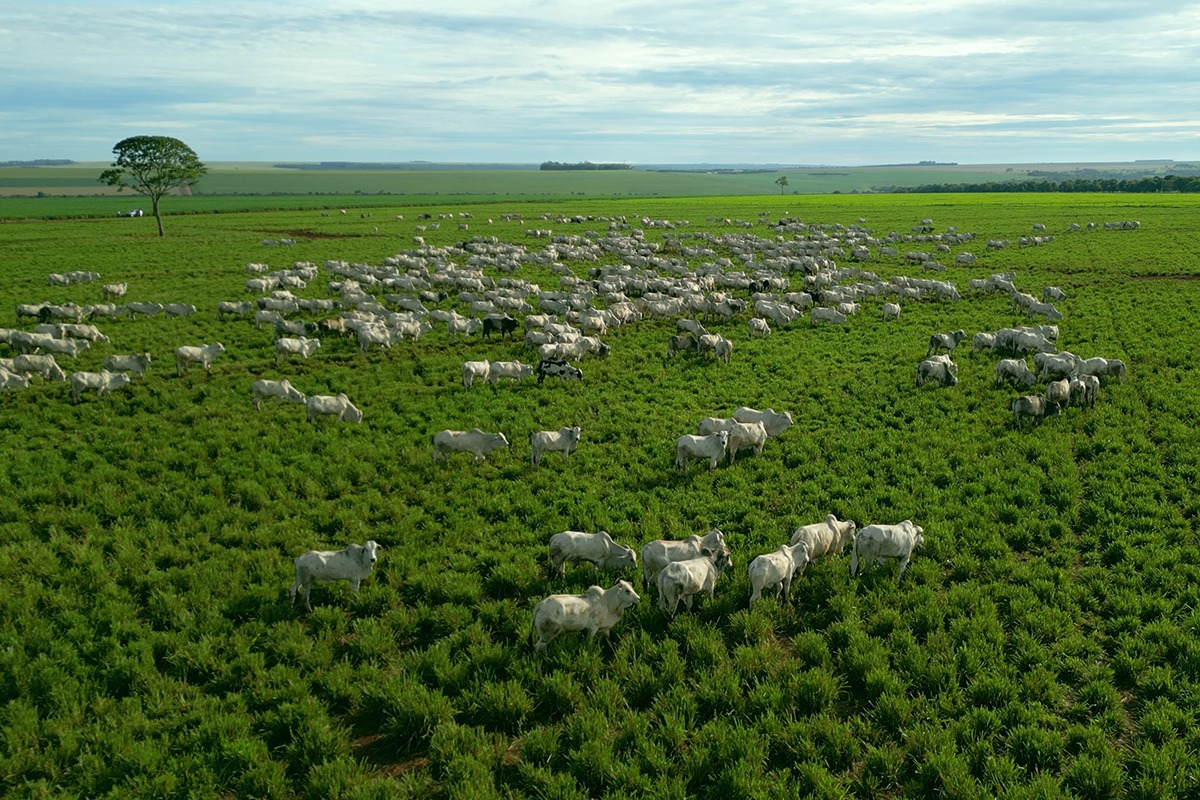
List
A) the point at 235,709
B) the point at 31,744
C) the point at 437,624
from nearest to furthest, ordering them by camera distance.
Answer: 1. the point at 31,744
2. the point at 235,709
3. the point at 437,624

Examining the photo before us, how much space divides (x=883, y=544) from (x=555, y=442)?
7.02 meters

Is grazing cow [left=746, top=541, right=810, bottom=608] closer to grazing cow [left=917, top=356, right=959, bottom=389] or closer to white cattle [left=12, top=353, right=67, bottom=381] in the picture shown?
grazing cow [left=917, top=356, right=959, bottom=389]

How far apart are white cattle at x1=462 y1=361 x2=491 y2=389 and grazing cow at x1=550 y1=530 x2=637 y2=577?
10.2m

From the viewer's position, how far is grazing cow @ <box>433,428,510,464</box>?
14211mm

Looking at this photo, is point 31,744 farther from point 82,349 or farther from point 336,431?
point 82,349

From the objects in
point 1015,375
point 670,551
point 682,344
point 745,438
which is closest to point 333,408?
point 745,438

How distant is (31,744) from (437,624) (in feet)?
14.0

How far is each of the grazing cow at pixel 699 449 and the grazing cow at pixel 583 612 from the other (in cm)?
519

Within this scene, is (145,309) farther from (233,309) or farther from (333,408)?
(333,408)

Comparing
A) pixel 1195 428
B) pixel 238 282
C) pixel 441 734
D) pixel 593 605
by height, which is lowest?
pixel 441 734

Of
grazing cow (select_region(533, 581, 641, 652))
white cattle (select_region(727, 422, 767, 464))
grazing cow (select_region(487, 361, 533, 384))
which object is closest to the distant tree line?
grazing cow (select_region(487, 361, 533, 384))

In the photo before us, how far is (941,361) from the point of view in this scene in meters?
19.0

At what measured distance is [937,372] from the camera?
18859mm

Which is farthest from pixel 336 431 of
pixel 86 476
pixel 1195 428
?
pixel 1195 428
